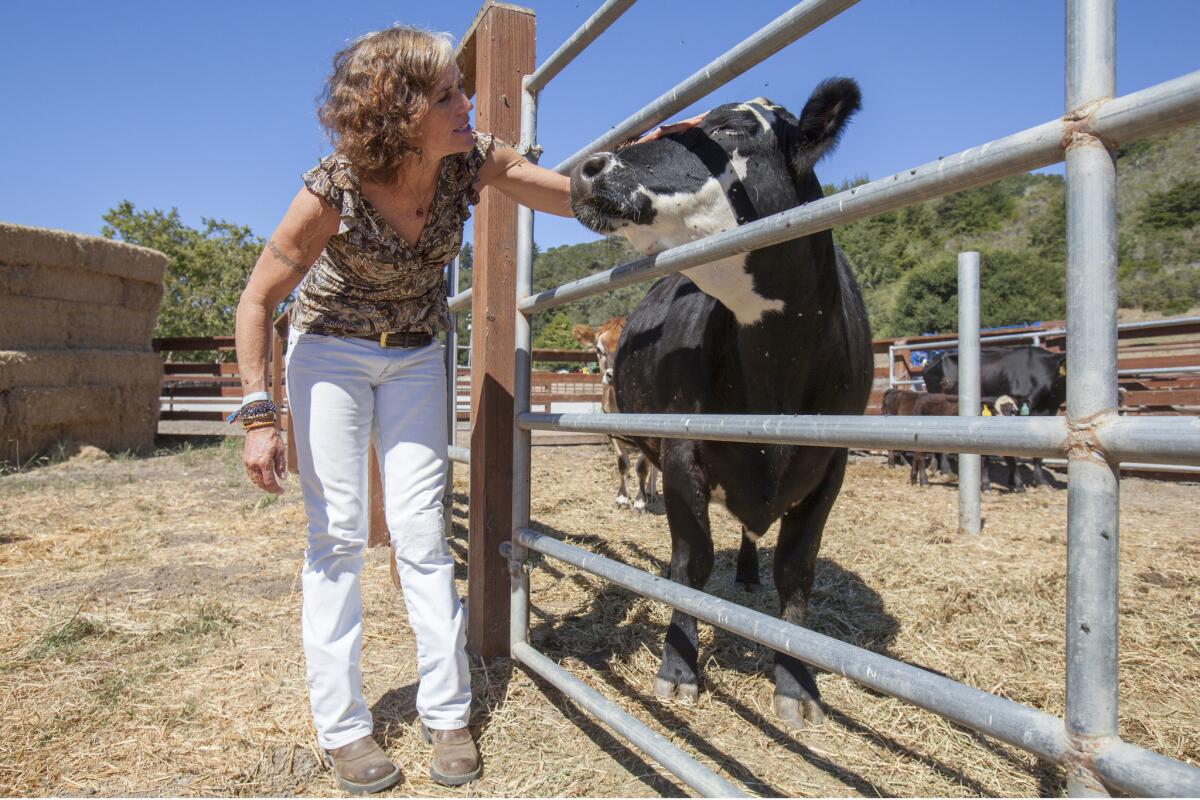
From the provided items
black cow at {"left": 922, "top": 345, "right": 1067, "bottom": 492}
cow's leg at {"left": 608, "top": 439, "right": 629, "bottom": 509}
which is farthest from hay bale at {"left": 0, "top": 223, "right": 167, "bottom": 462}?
black cow at {"left": 922, "top": 345, "right": 1067, "bottom": 492}

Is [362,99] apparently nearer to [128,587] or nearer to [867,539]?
[128,587]

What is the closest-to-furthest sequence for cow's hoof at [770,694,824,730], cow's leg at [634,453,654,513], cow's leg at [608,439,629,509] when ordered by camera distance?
1. cow's hoof at [770,694,824,730]
2. cow's leg at [634,453,654,513]
3. cow's leg at [608,439,629,509]

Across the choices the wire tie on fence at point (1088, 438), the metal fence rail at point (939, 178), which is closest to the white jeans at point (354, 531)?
the metal fence rail at point (939, 178)

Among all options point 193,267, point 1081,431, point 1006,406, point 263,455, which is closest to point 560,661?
point 263,455

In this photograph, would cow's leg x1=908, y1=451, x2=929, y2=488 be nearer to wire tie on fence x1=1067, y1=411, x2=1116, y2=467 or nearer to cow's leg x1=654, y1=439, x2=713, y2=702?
cow's leg x1=654, y1=439, x2=713, y2=702

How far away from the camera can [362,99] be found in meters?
1.76

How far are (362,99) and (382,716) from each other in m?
1.68

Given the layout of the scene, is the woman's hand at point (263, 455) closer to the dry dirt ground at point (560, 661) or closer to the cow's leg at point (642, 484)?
the dry dirt ground at point (560, 661)

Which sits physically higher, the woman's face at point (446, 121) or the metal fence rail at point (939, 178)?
the woman's face at point (446, 121)

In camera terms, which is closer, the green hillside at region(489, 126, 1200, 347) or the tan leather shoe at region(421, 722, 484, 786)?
the tan leather shoe at region(421, 722, 484, 786)

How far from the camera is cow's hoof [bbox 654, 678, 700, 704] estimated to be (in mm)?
2283

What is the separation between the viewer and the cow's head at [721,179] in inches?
71.7

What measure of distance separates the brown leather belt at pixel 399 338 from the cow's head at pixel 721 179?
0.56 meters

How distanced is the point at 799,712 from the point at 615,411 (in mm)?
4644
